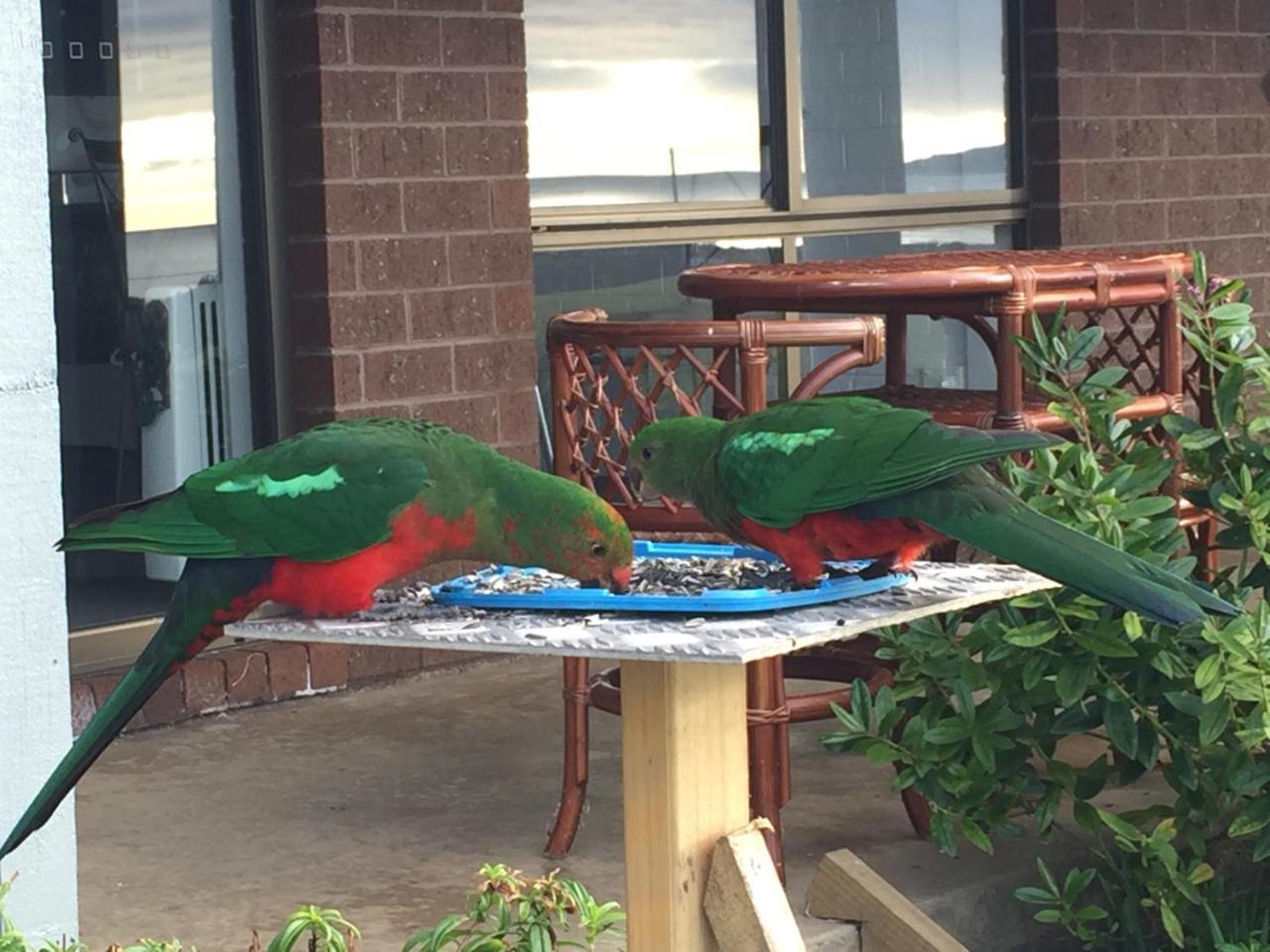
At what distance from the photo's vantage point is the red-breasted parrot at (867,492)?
2627 mm

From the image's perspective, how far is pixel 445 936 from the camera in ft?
8.68

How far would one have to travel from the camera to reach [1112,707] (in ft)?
12.7

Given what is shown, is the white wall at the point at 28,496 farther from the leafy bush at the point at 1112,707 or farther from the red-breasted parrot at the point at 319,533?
the leafy bush at the point at 1112,707

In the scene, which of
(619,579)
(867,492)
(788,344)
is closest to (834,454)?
(867,492)

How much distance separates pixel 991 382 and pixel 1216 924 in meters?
4.27

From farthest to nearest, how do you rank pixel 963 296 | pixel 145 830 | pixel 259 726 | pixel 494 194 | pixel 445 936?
pixel 494 194
pixel 259 726
pixel 145 830
pixel 963 296
pixel 445 936

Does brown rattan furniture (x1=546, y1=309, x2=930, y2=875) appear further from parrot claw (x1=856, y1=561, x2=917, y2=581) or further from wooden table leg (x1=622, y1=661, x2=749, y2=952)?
wooden table leg (x1=622, y1=661, x2=749, y2=952)

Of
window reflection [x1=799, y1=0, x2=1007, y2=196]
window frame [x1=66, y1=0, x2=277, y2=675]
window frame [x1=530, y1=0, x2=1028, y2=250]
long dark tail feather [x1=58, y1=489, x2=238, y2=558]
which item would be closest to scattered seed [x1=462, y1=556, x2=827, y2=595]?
long dark tail feather [x1=58, y1=489, x2=238, y2=558]

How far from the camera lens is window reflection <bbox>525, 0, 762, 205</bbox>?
674 cm

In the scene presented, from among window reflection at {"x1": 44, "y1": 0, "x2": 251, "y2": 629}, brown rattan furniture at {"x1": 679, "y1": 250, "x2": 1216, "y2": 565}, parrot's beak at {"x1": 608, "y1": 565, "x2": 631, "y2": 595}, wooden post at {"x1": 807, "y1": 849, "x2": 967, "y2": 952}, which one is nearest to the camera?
parrot's beak at {"x1": 608, "y1": 565, "x2": 631, "y2": 595}

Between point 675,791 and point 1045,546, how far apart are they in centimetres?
56

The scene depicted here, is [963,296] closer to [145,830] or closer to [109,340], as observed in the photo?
[145,830]

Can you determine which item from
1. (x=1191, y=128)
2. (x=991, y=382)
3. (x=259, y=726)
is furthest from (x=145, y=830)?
(x=1191, y=128)

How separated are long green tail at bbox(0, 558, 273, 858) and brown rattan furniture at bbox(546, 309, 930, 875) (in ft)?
3.83
